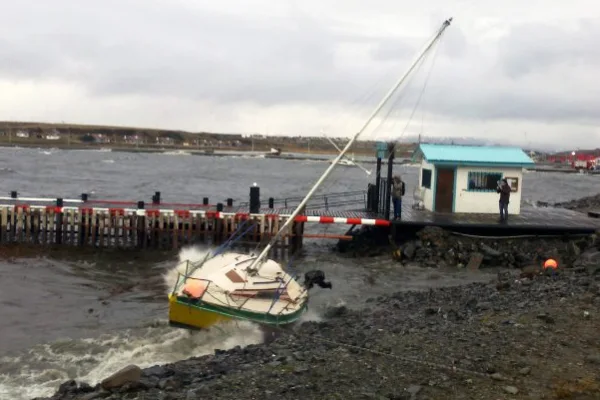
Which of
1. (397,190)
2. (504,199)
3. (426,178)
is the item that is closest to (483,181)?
(504,199)

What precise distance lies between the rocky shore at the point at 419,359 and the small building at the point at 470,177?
12005mm

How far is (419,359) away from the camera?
1050cm

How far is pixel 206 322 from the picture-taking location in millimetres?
15141

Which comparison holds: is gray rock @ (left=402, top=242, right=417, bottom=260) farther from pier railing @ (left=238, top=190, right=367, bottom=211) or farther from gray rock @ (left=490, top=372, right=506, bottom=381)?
gray rock @ (left=490, top=372, right=506, bottom=381)

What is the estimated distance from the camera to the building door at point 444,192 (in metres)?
28.0

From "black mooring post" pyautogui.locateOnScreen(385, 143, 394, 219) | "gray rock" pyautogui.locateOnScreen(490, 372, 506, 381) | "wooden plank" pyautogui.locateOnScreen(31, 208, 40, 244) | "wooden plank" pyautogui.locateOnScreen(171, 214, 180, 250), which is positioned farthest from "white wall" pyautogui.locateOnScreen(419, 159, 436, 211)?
"gray rock" pyautogui.locateOnScreen(490, 372, 506, 381)

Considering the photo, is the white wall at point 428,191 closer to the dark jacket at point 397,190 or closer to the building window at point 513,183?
the dark jacket at point 397,190

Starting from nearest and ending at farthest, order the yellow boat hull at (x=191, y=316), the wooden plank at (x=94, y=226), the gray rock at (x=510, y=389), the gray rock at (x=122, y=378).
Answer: the gray rock at (x=510, y=389) → the gray rock at (x=122, y=378) → the yellow boat hull at (x=191, y=316) → the wooden plank at (x=94, y=226)

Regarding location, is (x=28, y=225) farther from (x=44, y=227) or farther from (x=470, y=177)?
(x=470, y=177)

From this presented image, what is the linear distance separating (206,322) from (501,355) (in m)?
7.19

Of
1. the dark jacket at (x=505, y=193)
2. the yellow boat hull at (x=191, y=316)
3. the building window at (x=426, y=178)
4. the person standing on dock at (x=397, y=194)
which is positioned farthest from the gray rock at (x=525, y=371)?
the building window at (x=426, y=178)

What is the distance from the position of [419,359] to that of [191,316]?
6.44m

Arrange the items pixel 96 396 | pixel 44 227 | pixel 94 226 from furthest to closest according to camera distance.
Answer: pixel 44 227 < pixel 94 226 < pixel 96 396

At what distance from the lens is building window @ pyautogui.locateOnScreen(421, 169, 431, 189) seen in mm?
29062
